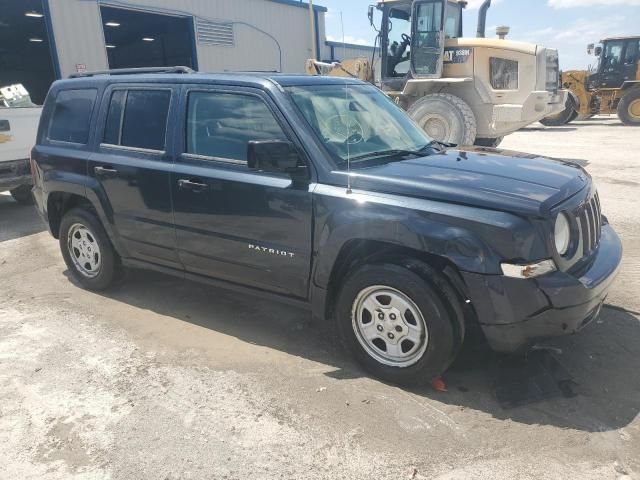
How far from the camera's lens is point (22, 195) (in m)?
9.28

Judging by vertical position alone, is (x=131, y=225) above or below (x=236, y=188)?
below

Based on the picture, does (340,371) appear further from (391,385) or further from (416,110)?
(416,110)

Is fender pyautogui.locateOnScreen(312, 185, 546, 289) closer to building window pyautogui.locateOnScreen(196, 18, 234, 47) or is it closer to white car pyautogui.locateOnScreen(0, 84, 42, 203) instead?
white car pyautogui.locateOnScreen(0, 84, 42, 203)

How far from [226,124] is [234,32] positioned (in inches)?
676

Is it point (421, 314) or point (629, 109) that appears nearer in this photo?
point (421, 314)

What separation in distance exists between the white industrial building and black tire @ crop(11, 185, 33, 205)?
6.03 meters

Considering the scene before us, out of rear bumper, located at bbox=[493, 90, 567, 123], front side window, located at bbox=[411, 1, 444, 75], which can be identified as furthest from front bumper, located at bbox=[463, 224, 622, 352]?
front side window, located at bbox=[411, 1, 444, 75]

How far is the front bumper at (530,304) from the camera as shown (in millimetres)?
2762

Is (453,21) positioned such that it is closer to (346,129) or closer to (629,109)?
(346,129)

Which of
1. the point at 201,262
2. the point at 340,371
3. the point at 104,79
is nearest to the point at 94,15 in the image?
the point at 104,79

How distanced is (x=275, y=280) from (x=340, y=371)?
77 cm

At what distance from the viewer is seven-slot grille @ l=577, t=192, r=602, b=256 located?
10.3ft

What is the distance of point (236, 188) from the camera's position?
3654 mm

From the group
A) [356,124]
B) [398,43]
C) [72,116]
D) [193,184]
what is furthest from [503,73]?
[193,184]
